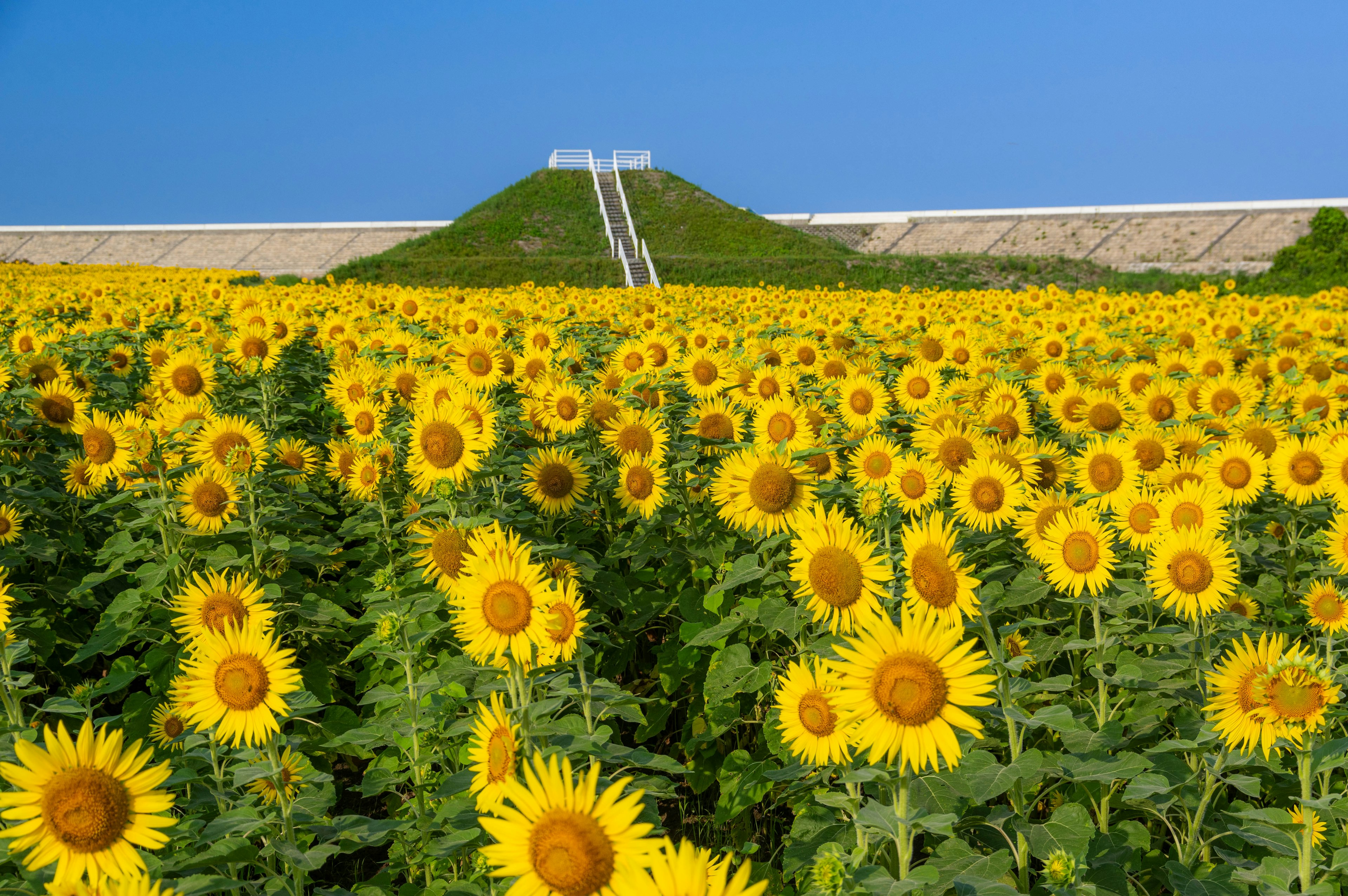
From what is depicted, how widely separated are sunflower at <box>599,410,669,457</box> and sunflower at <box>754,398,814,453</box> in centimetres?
50

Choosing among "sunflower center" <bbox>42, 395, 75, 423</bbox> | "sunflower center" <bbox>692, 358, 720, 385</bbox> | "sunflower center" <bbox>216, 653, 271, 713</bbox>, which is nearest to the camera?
"sunflower center" <bbox>216, 653, 271, 713</bbox>

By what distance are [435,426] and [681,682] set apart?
1.81 m

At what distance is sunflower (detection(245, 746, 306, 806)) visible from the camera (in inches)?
95.6

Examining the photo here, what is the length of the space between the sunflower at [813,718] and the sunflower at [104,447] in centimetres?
386

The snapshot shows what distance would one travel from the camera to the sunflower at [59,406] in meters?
5.29

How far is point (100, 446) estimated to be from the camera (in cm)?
464

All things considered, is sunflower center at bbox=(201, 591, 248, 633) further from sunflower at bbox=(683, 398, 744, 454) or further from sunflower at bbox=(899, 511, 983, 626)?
sunflower at bbox=(683, 398, 744, 454)

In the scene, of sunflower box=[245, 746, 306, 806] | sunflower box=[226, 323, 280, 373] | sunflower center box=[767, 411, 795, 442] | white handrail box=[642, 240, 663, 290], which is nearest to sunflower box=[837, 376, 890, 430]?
sunflower center box=[767, 411, 795, 442]

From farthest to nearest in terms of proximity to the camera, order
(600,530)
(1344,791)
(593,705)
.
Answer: (600,530) < (1344,791) < (593,705)

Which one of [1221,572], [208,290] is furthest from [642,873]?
[208,290]

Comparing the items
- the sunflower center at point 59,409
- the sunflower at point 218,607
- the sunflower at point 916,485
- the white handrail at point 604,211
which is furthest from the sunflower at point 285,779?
the white handrail at point 604,211

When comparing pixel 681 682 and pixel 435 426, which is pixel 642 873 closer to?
pixel 435 426

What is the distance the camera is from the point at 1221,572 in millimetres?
3027

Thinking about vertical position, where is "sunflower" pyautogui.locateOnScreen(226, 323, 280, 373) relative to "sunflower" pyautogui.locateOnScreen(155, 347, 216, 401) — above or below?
above
